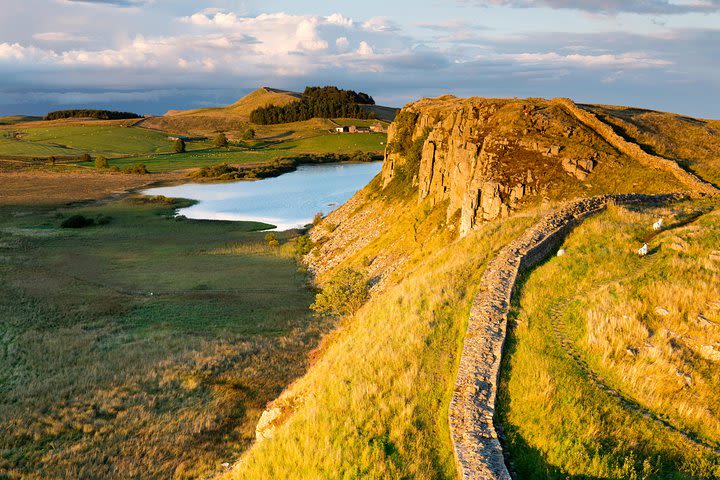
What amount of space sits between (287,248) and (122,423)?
41648 millimetres

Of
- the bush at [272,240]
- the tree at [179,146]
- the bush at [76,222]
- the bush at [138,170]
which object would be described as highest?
the tree at [179,146]

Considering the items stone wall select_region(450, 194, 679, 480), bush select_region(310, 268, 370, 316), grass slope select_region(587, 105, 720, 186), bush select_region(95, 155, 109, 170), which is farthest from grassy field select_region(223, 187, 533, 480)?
bush select_region(95, 155, 109, 170)

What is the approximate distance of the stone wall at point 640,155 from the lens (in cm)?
3148

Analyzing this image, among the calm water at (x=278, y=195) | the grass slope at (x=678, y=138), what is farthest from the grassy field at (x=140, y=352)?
the grass slope at (x=678, y=138)

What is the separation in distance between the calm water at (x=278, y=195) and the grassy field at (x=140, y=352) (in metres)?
28.3

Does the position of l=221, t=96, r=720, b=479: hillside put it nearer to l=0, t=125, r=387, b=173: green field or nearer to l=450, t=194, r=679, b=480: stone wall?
l=450, t=194, r=679, b=480: stone wall


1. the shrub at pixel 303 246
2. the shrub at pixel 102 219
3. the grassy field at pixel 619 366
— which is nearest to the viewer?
the grassy field at pixel 619 366

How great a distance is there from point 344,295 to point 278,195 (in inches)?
3206

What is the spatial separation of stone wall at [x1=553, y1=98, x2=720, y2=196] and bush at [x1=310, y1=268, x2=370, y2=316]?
23.2 meters

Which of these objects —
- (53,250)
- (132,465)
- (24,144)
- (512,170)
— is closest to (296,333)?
(132,465)

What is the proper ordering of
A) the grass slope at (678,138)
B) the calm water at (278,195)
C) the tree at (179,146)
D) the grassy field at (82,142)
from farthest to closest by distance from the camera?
1. the tree at (179,146)
2. the grassy field at (82,142)
3. the calm water at (278,195)
4. the grass slope at (678,138)

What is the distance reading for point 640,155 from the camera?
35.6 meters

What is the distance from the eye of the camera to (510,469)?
1023 cm

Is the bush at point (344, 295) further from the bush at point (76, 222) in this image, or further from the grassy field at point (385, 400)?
the bush at point (76, 222)
